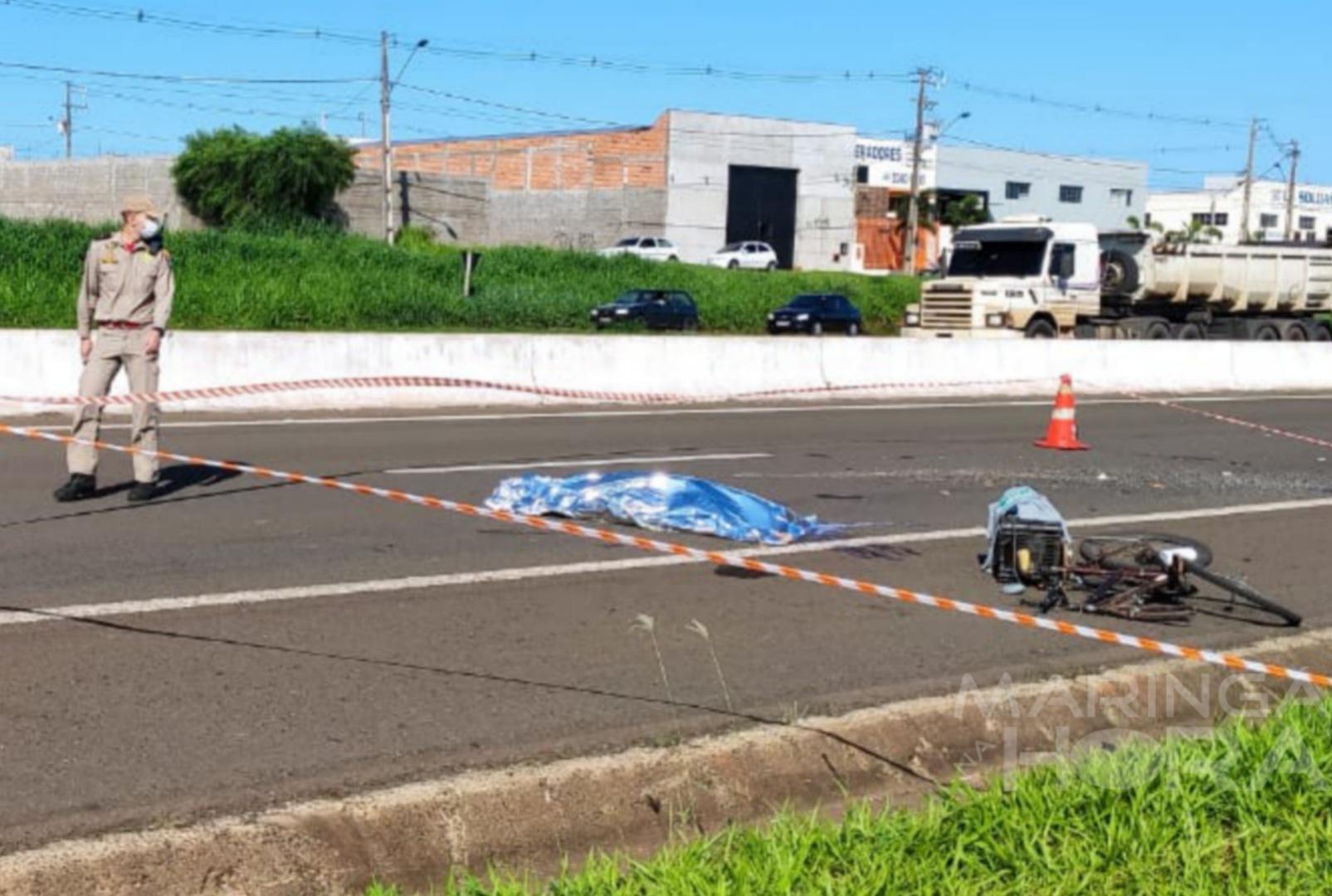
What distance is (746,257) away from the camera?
73438 mm

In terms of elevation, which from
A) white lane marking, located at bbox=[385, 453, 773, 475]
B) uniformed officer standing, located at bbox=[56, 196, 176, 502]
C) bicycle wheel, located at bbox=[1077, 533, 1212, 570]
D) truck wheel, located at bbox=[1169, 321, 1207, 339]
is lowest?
white lane marking, located at bbox=[385, 453, 773, 475]

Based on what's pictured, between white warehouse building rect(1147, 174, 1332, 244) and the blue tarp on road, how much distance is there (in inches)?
4396

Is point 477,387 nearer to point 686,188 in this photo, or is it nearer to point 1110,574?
point 1110,574

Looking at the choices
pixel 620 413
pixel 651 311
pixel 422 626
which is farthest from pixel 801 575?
pixel 651 311

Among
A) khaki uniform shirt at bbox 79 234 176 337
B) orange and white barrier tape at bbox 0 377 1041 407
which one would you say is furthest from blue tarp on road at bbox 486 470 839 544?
orange and white barrier tape at bbox 0 377 1041 407

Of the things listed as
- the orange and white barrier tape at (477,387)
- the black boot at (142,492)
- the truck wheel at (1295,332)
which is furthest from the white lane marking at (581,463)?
the truck wheel at (1295,332)

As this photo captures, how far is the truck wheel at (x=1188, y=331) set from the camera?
37156 millimetres

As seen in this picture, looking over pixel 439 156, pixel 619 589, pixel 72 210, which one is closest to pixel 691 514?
pixel 619 589

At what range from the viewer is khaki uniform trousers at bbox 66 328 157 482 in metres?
9.75

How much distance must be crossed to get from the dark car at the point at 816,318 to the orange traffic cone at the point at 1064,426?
27543mm

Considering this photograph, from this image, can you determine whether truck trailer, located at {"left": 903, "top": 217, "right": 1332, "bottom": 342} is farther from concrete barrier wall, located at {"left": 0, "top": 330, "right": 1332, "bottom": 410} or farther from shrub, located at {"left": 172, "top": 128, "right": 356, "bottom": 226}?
shrub, located at {"left": 172, "top": 128, "right": 356, "bottom": 226}

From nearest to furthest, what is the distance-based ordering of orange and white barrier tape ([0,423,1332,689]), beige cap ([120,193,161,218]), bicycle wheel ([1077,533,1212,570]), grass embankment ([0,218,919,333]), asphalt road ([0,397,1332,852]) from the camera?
asphalt road ([0,397,1332,852]) → orange and white barrier tape ([0,423,1332,689]) → bicycle wheel ([1077,533,1212,570]) → beige cap ([120,193,161,218]) → grass embankment ([0,218,919,333])

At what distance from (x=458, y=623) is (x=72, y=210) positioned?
68856 millimetres

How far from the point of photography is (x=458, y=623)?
709 cm
